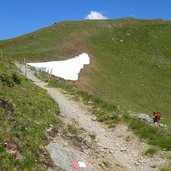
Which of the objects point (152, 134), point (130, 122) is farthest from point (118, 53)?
point (152, 134)

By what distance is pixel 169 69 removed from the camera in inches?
2906

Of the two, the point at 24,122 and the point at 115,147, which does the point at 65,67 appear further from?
the point at 24,122

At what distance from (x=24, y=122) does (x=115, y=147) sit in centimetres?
524

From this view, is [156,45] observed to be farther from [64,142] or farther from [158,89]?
[64,142]

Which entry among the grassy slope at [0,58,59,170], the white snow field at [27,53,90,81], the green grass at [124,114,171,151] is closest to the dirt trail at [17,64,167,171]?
the green grass at [124,114,171,151]

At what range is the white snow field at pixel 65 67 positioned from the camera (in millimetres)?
54878

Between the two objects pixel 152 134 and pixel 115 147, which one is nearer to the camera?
pixel 115 147

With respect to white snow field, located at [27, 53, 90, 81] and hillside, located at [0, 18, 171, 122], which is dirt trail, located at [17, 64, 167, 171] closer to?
hillside, located at [0, 18, 171, 122]

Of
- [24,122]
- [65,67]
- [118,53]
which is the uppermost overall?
[118,53]

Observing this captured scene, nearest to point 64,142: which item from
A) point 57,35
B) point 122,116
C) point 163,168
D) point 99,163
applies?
point 99,163

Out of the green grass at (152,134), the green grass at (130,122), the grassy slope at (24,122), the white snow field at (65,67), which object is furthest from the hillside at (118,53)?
the grassy slope at (24,122)

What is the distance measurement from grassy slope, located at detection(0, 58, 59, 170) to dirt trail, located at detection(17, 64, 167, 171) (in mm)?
1360

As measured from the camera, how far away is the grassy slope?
14320 millimetres

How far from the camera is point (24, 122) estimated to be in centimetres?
1789
